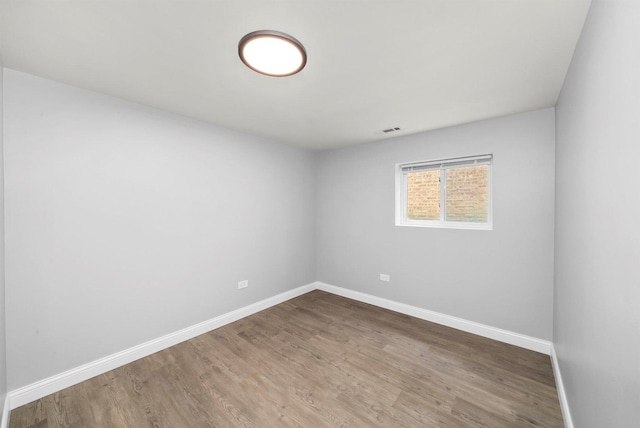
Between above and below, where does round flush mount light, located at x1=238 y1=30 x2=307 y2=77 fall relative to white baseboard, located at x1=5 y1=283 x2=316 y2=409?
above

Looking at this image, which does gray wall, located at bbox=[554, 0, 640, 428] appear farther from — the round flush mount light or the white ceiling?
the round flush mount light

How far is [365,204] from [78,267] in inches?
128

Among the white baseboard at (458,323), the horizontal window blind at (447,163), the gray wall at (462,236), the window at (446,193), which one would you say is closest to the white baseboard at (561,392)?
the white baseboard at (458,323)

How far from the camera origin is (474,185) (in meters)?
2.90

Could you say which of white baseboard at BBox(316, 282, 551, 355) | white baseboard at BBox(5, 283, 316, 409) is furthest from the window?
white baseboard at BBox(5, 283, 316, 409)

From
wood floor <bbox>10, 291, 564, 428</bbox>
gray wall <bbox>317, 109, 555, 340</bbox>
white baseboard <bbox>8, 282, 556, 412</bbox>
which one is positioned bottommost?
wood floor <bbox>10, 291, 564, 428</bbox>

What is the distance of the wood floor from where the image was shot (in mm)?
1688

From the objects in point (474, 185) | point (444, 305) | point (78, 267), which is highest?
point (474, 185)

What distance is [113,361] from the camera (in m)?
2.20

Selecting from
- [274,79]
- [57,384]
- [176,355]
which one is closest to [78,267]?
[57,384]

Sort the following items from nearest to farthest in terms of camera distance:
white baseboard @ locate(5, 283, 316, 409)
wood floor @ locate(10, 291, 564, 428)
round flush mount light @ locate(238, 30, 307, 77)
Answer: round flush mount light @ locate(238, 30, 307, 77), wood floor @ locate(10, 291, 564, 428), white baseboard @ locate(5, 283, 316, 409)

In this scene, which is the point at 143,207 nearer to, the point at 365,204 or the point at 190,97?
the point at 190,97

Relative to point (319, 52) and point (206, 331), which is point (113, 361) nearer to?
point (206, 331)

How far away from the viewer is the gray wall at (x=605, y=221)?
750 mm
